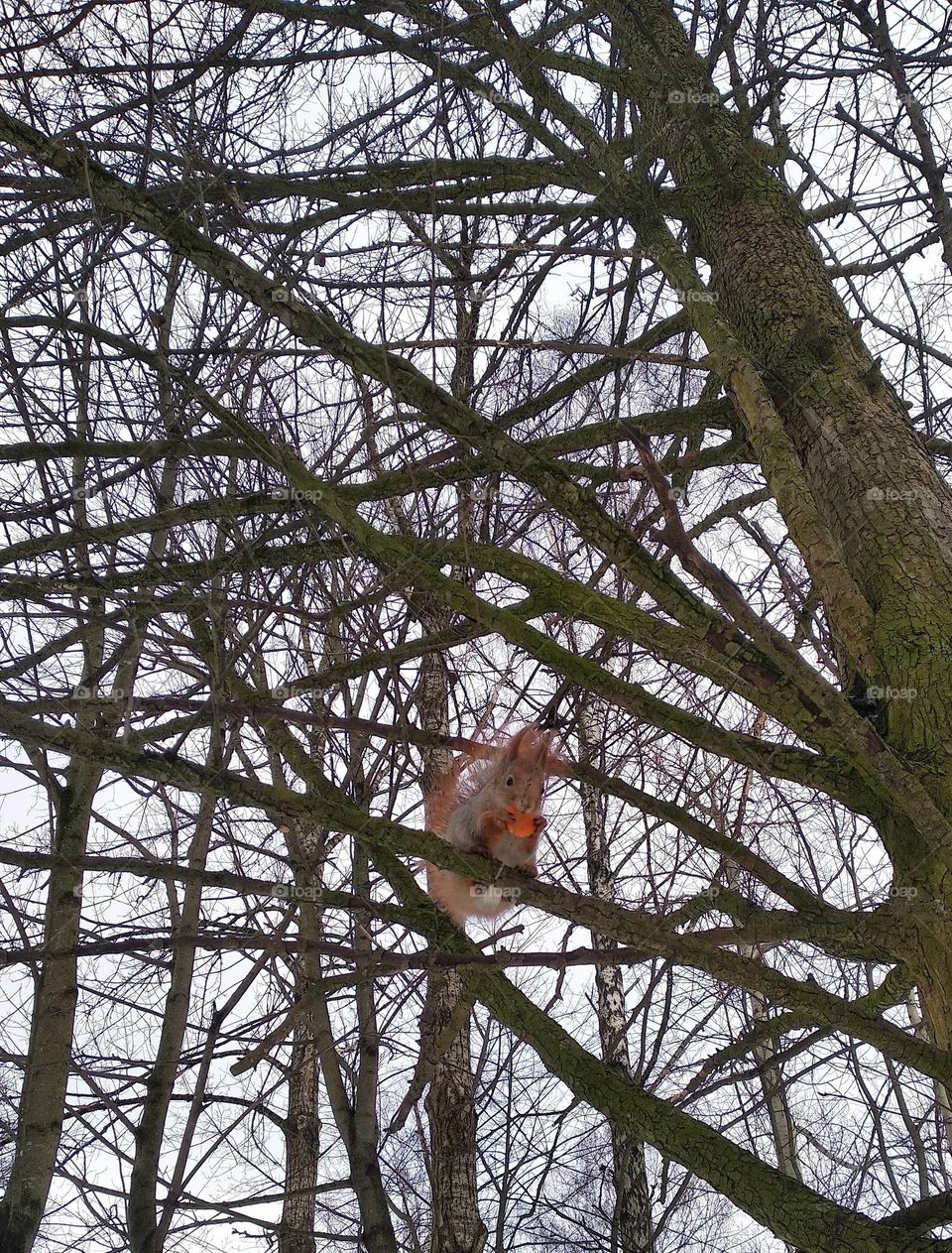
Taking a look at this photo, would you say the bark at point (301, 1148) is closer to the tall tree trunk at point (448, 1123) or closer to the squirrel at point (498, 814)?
the tall tree trunk at point (448, 1123)

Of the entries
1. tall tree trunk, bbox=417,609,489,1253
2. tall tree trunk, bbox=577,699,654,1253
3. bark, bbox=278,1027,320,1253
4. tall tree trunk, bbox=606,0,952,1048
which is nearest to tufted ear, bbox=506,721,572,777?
tall tree trunk, bbox=577,699,654,1253

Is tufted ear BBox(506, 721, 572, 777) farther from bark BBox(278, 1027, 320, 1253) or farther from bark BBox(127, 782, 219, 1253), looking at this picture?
bark BBox(278, 1027, 320, 1253)

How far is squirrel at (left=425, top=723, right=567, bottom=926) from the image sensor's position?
286 centimetres

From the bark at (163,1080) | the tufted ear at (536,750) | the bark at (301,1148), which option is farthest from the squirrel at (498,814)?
the bark at (301,1148)

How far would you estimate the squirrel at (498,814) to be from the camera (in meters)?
2.86

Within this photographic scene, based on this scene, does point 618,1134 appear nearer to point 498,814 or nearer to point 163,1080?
point 163,1080

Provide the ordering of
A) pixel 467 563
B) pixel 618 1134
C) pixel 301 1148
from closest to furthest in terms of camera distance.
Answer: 1. pixel 467 563
2. pixel 618 1134
3. pixel 301 1148

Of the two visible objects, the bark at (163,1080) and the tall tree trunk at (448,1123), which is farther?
the tall tree trunk at (448,1123)

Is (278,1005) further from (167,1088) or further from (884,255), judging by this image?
(884,255)

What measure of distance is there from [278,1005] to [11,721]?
83.4 inches

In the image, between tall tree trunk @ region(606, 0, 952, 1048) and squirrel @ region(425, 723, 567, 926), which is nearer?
tall tree trunk @ region(606, 0, 952, 1048)

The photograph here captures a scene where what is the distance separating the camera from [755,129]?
424cm

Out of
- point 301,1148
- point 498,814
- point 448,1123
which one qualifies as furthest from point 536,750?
point 301,1148

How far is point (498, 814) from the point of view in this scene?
2.93 metres
